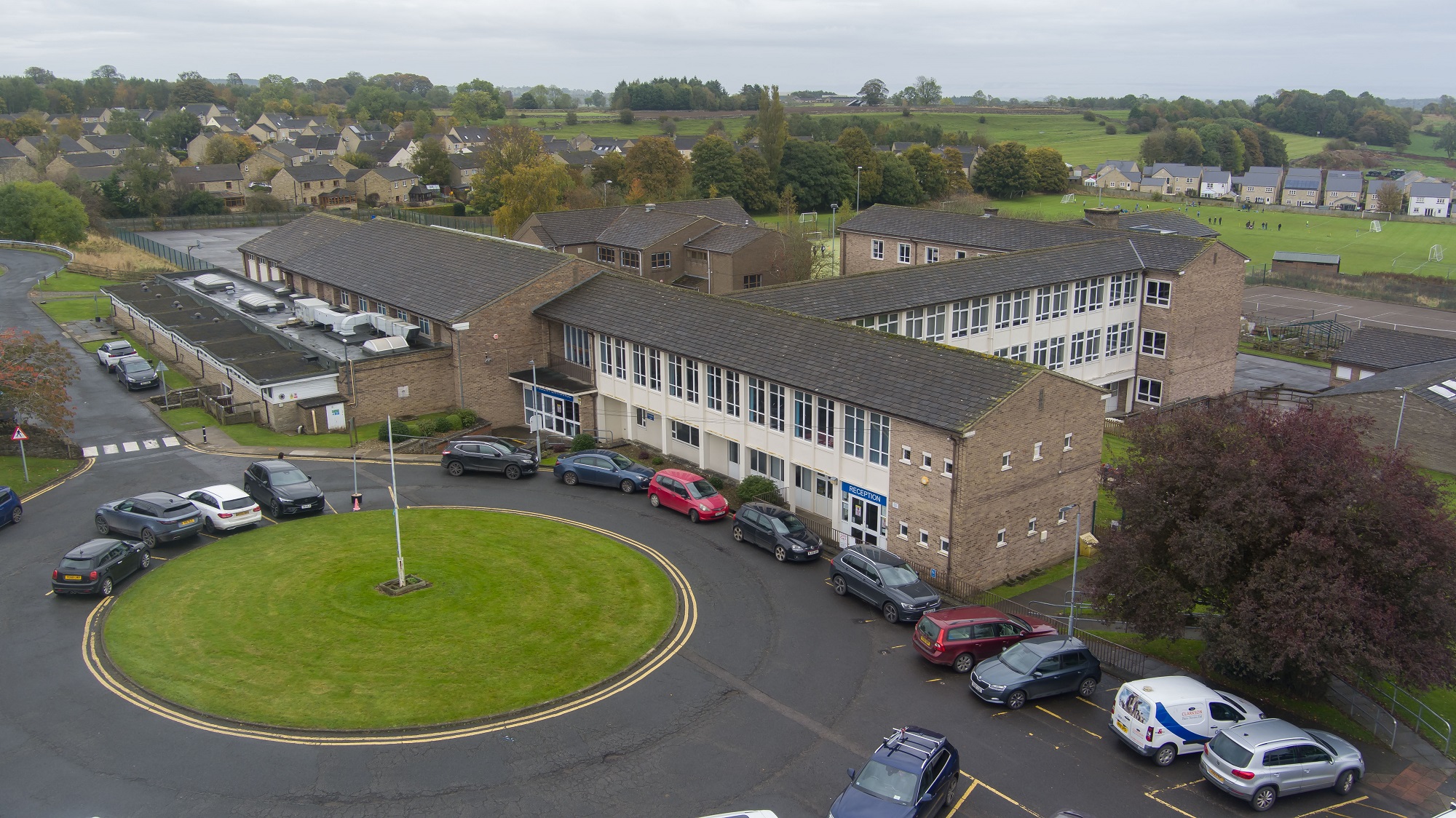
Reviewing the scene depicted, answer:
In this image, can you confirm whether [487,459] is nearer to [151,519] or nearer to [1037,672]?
[151,519]

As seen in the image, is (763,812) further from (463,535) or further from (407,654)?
(463,535)

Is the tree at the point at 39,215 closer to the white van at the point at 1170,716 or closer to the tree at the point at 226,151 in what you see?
the tree at the point at 226,151

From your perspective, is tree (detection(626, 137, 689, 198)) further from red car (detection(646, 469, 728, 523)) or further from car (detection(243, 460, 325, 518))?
car (detection(243, 460, 325, 518))

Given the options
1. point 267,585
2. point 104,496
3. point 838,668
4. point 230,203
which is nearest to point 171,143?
point 230,203

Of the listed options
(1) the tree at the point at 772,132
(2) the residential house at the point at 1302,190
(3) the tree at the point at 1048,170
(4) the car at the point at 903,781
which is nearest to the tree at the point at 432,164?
(1) the tree at the point at 772,132

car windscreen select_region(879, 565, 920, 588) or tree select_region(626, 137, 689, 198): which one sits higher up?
tree select_region(626, 137, 689, 198)

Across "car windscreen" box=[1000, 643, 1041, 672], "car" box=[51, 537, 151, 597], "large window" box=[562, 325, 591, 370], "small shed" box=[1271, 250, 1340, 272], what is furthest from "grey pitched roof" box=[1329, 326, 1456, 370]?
"car" box=[51, 537, 151, 597]

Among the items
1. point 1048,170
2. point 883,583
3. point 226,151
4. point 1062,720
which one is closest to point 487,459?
point 883,583
